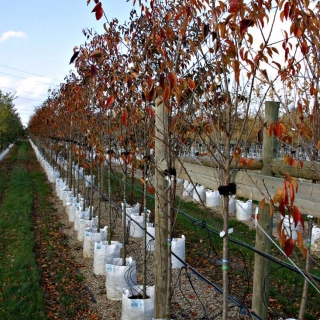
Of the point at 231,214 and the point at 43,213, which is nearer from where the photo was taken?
the point at 43,213

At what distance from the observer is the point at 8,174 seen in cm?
2145

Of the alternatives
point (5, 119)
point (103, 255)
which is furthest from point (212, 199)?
point (5, 119)

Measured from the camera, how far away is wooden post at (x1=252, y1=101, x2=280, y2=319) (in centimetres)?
309

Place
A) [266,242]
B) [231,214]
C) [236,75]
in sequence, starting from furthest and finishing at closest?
[231,214] < [266,242] < [236,75]

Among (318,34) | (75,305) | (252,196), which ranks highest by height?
(318,34)

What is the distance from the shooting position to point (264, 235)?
3164 mm

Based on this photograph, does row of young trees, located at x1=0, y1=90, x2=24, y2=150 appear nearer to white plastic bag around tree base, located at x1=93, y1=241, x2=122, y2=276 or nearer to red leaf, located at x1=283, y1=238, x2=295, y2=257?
white plastic bag around tree base, located at x1=93, y1=241, x2=122, y2=276

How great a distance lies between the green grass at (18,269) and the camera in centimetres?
495

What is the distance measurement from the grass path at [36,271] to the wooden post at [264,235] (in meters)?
2.52

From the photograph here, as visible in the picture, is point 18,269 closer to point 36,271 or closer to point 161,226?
point 36,271

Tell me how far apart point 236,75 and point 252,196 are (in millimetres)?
1041

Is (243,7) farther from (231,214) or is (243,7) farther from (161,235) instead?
(231,214)

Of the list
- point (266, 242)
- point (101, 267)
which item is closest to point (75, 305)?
point (101, 267)

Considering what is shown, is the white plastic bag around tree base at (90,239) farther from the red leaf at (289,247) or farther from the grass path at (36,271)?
the red leaf at (289,247)
